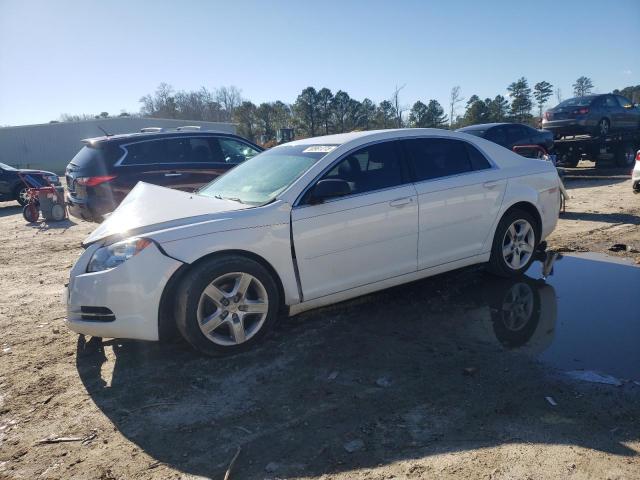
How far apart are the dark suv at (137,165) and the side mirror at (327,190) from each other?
470 cm

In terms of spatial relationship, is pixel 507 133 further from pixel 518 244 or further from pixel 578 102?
pixel 518 244

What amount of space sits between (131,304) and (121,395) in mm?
634

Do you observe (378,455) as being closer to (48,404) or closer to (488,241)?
(48,404)

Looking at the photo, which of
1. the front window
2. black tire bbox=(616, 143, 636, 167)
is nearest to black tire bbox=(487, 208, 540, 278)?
the front window

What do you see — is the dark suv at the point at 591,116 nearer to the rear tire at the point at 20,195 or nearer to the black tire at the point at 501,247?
the black tire at the point at 501,247

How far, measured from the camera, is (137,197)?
467cm

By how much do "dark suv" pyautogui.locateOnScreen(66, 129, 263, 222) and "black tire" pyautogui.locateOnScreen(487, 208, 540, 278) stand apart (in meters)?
5.03

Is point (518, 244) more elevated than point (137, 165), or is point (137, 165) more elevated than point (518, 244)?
point (137, 165)

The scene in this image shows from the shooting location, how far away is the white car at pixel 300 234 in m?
3.61

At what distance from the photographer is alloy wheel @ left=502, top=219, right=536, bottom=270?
209 inches

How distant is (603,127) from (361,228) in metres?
14.9

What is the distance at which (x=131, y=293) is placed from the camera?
3.54 m

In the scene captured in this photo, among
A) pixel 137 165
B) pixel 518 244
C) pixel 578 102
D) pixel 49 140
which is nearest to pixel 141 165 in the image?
pixel 137 165

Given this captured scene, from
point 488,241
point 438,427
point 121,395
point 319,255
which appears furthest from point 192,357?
point 488,241
